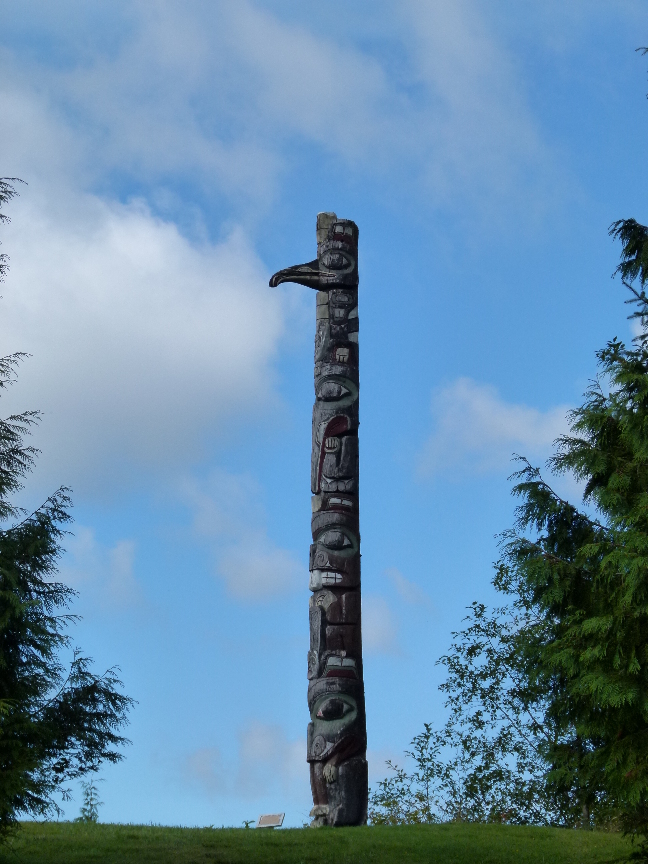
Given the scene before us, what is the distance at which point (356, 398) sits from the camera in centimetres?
1591

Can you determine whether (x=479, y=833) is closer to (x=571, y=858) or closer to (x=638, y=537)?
(x=571, y=858)

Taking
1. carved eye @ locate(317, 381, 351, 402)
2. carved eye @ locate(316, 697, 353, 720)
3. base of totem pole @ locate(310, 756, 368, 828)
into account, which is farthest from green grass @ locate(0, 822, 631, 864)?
carved eye @ locate(317, 381, 351, 402)

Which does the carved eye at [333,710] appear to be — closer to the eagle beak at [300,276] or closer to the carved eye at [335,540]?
the carved eye at [335,540]

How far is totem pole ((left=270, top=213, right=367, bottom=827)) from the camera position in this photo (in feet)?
44.0

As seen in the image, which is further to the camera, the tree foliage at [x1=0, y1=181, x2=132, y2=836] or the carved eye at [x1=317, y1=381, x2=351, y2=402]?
the carved eye at [x1=317, y1=381, x2=351, y2=402]

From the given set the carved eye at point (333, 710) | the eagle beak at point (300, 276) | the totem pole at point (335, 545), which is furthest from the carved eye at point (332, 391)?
the carved eye at point (333, 710)

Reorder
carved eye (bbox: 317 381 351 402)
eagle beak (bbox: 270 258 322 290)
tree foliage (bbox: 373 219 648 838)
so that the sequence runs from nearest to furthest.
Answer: tree foliage (bbox: 373 219 648 838), carved eye (bbox: 317 381 351 402), eagle beak (bbox: 270 258 322 290)

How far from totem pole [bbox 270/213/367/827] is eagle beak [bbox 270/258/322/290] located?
0.02 m

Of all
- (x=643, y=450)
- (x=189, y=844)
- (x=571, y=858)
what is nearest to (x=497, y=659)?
(x=571, y=858)

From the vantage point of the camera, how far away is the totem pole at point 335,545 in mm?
13414

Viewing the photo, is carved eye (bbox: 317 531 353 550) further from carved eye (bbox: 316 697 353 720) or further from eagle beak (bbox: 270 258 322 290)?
eagle beak (bbox: 270 258 322 290)

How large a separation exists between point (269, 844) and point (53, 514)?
4.63 m

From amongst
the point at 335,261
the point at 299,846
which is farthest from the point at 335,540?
the point at 335,261

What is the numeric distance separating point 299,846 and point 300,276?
28.7ft
